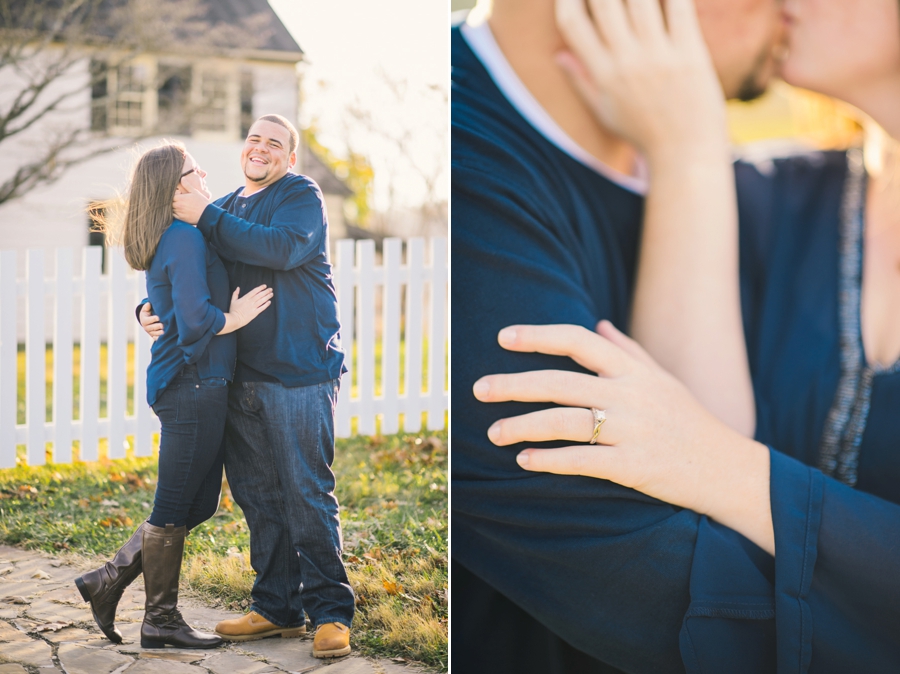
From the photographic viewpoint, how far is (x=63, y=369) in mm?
2148

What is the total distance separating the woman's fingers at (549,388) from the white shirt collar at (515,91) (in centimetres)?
68

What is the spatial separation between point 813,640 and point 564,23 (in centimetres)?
190

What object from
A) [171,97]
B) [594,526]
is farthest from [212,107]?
[594,526]

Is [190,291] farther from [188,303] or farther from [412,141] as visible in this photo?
[412,141]

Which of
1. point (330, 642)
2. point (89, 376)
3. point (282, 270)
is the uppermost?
point (282, 270)

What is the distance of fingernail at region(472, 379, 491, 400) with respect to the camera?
6.71 feet

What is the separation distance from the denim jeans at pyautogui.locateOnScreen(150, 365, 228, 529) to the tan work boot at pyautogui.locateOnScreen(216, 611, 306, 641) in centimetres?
32

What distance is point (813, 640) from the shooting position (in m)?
1.95

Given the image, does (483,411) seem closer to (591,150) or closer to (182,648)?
(591,150)

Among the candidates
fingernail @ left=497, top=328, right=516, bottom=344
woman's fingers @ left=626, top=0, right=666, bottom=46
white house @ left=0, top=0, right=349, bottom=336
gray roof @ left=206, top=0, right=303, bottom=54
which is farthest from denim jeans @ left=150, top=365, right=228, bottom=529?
woman's fingers @ left=626, top=0, right=666, bottom=46

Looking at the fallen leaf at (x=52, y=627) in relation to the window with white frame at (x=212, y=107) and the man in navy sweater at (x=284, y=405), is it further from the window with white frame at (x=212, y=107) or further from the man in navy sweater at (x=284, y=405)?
the window with white frame at (x=212, y=107)

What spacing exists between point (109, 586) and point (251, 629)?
1.39 feet

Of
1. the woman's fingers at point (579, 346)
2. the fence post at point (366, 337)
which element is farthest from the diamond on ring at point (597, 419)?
the fence post at point (366, 337)

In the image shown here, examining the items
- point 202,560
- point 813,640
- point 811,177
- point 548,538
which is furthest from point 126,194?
point 813,640
